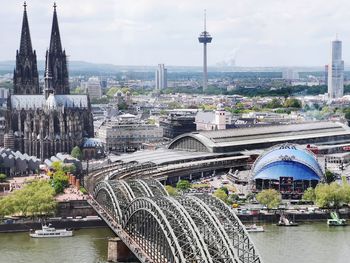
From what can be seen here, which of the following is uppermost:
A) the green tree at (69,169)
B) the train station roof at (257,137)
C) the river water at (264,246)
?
the train station roof at (257,137)

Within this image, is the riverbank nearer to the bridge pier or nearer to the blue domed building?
the blue domed building

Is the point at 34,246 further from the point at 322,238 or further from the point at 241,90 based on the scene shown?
the point at 241,90

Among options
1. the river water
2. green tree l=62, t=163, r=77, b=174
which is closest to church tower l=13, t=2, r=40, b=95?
green tree l=62, t=163, r=77, b=174

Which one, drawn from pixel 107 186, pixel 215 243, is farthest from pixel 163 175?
pixel 215 243

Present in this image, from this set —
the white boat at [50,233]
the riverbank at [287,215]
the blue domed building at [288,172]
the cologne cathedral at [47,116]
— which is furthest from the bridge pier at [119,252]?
the cologne cathedral at [47,116]

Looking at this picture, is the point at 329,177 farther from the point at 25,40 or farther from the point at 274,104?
the point at 274,104

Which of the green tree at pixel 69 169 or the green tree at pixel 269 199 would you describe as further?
the green tree at pixel 69 169

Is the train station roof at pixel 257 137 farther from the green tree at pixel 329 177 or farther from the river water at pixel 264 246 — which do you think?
the river water at pixel 264 246
